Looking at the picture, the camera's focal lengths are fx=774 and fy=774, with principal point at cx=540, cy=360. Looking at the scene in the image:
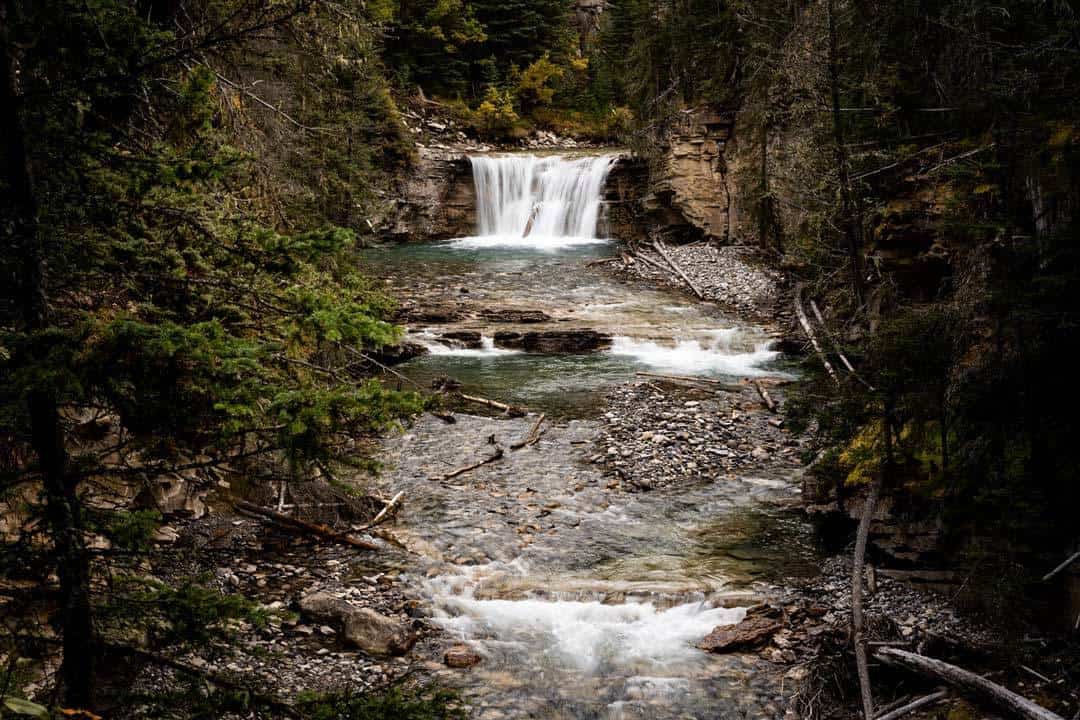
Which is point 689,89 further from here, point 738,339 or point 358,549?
point 358,549

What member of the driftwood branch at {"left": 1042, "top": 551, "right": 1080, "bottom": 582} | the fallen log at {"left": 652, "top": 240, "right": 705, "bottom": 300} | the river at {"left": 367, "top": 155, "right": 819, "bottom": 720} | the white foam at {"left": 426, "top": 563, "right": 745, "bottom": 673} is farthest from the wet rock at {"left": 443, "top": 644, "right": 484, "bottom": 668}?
the fallen log at {"left": 652, "top": 240, "right": 705, "bottom": 300}

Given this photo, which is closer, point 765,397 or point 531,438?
point 531,438

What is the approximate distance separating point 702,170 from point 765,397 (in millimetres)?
17457

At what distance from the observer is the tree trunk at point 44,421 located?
2.71 meters

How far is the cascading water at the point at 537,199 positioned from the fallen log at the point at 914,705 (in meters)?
27.7

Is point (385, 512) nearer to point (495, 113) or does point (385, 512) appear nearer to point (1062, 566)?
point (1062, 566)

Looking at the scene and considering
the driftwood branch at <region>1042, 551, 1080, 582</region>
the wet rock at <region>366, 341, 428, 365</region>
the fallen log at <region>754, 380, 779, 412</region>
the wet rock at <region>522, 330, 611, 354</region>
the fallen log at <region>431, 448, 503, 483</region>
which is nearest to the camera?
the driftwood branch at <region>1042, 551, 1080, 582</region>

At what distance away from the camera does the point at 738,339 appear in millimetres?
18562

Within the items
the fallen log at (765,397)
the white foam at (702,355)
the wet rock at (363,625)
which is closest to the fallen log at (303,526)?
the wet rock at (363,625)

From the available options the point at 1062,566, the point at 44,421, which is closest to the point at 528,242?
the point at 1062,566

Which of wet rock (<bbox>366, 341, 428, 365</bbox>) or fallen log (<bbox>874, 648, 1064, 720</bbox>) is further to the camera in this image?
wet rock (<bbox>366, 341, 428, 365</bbox>)

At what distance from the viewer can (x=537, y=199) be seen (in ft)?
110

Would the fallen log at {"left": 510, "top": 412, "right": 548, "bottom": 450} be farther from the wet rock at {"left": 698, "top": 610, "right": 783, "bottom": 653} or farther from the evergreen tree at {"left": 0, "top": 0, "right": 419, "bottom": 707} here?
the evergreen tree at {"left": 0, "top": 0, "right": 419, "bottom": 707}

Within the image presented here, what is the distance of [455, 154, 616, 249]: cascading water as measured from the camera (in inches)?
1300
